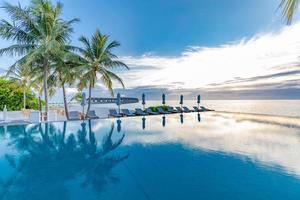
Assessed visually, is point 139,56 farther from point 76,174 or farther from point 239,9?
point 76,174

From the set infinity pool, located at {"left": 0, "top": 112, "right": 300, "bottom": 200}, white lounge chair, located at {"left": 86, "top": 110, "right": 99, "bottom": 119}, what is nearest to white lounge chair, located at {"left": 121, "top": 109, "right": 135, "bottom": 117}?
white lounge chair, located at {"left": 86, "top": 110, "right": 99, "bottom": 119}

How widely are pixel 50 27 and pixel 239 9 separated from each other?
11.9 m

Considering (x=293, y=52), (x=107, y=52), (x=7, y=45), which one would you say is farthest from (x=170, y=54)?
(x=7, y=45)

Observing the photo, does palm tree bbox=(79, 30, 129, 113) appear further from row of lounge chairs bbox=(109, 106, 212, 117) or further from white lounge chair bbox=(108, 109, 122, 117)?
row of lounge chairs bbox=(109, 106, 212, 117)

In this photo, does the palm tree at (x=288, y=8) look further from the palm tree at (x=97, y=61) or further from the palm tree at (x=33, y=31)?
the palm tree at (x=97, y=61)

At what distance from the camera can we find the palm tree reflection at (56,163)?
3920 millimetres

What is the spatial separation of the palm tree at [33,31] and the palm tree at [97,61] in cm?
232

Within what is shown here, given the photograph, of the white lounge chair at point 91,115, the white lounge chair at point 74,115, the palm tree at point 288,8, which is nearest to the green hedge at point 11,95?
the white lounge chair at point 74,115

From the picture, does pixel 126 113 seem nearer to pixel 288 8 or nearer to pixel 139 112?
pixel 139 112

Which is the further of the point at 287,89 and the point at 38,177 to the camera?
the point at 287,89

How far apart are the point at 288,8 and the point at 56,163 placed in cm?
579

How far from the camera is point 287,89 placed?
22312 mm

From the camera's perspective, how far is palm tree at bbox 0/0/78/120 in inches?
417

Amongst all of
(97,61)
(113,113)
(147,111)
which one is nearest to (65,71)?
(97,61)
